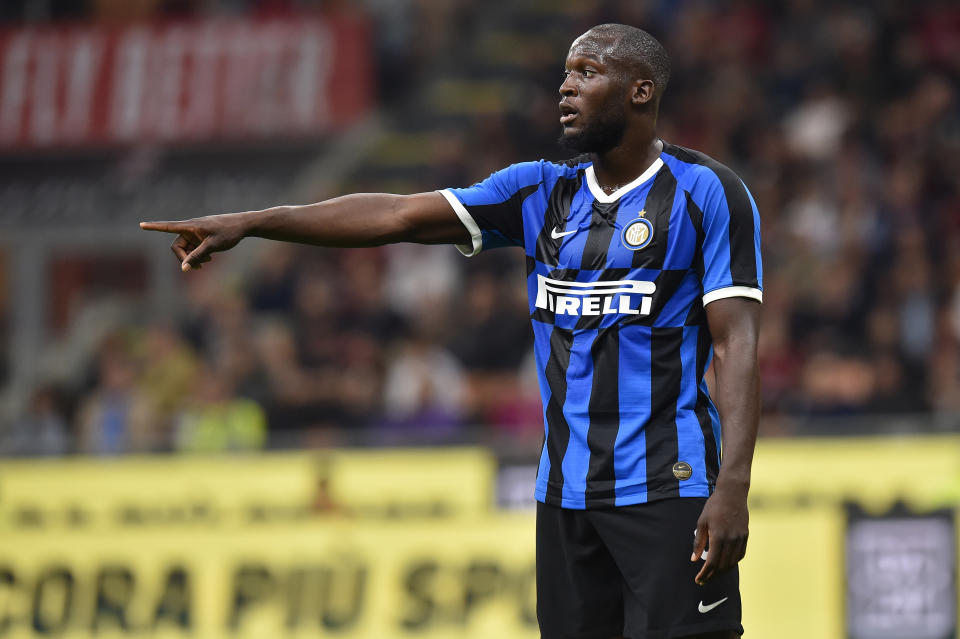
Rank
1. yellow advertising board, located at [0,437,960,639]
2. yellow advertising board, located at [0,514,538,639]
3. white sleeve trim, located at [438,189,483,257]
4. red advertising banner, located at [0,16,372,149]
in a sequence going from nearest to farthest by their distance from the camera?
white sleeve trim, located at [438,189,483,257]
yellow advertising board, located at [0,437,960,639]
yellow advertising board, located at [0,514,538,639]
red advertising banner, located at [0,16,372,149]

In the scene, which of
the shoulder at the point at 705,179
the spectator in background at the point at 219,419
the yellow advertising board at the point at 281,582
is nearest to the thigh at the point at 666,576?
the shoulder at the point at 705,179

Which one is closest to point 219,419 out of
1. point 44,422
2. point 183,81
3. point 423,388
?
point 423,388

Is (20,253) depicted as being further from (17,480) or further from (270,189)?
(17,480)

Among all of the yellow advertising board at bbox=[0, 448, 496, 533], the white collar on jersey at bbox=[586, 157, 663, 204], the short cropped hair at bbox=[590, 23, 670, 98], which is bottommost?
the yellow advertising board at bbox=[0, 448, 496, 533]

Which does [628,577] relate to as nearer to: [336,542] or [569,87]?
[569,87]

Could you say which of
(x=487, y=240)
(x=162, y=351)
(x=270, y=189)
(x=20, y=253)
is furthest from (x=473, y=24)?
(x=487, y=240)

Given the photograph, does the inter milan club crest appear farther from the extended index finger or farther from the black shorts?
the extended index finger

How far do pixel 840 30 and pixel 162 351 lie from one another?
617 cm

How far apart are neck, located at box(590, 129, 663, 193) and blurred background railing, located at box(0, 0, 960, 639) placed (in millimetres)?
4085

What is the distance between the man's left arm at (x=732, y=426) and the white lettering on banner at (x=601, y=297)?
173mm

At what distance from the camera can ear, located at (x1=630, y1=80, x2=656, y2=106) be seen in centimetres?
379

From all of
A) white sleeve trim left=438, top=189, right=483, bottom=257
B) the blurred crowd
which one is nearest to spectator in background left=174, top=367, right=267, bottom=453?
the blurred crowd

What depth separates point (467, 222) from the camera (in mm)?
3992

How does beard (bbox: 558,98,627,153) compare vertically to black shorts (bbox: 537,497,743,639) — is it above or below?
above
